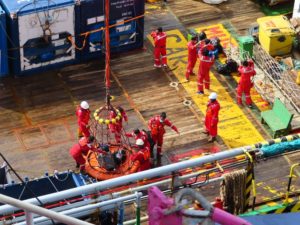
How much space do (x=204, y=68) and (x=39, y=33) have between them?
17.8ft

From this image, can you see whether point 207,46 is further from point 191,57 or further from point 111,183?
point 111,183

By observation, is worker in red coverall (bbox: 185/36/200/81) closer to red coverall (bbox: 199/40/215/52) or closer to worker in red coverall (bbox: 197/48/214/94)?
red coverall (bbox: 199/40/215/52)

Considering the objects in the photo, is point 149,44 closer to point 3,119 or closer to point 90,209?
point 3,119

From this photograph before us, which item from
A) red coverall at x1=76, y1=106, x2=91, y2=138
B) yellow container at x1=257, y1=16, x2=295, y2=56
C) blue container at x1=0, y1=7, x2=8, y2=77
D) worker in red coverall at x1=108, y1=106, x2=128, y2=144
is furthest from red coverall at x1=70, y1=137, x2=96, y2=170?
yellow container at x1=257, y1=16, x2=295, y2=56

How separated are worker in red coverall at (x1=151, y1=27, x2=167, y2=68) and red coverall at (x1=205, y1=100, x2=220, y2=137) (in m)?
3.79

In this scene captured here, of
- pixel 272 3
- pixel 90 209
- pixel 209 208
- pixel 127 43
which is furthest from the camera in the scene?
pixel 272 3

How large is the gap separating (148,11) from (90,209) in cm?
1735

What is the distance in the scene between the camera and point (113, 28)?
24.1 m

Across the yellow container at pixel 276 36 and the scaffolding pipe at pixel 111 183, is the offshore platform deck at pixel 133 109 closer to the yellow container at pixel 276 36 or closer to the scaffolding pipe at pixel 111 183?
the yellow container at pixel 276 36

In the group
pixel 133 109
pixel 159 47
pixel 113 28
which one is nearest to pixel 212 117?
pixel 133 109

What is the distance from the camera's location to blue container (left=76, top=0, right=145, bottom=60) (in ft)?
76.4

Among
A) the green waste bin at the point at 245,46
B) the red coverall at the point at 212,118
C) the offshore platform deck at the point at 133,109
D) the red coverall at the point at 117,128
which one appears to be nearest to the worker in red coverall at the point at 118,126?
the red coverall at the point at 117,128

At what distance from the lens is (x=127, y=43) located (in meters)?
24.9

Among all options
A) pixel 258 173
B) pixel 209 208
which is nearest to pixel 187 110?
pixel 258 173
